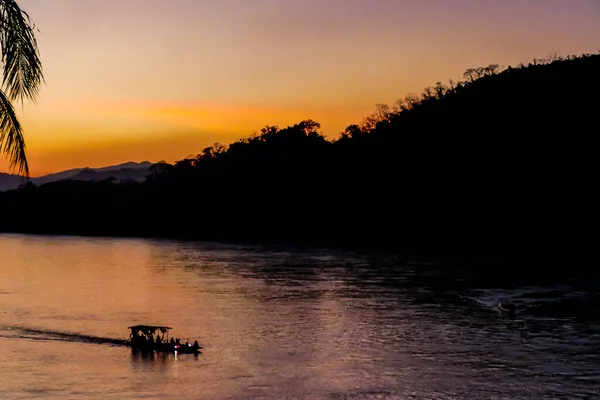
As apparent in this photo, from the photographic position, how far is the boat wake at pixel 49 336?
5725 cm

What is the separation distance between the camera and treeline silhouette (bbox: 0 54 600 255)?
134 m

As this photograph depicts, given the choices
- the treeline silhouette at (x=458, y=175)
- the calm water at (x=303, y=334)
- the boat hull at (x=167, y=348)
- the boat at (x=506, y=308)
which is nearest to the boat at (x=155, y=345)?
the boat hull at (x=167, y=348)

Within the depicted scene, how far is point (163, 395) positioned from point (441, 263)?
7394 cm

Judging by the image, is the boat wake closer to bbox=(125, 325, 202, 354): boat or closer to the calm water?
the calm water

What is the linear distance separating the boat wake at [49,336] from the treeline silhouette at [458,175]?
7876 centimetres

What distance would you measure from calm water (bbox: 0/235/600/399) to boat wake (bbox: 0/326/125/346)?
159mm

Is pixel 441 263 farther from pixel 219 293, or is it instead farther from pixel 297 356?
pixel 297 356

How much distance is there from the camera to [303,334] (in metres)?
59.1

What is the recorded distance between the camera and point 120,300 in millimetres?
81812

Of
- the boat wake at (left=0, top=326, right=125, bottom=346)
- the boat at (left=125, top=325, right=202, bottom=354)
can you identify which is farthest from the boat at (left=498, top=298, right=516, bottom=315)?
the boat wake at (left=0, top=326, right=125, bottom=346)

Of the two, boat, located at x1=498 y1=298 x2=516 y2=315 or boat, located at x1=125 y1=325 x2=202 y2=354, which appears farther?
boat, located at x1=498 y1=298 x2=516 y2=315

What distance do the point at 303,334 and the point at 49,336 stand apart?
17.7 m

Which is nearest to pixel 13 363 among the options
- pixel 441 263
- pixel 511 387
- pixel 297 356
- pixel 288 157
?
pixel 297 356

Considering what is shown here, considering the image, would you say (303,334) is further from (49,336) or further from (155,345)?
(49,336)
